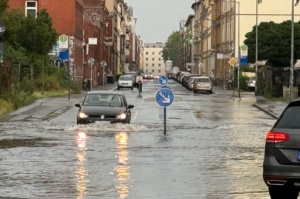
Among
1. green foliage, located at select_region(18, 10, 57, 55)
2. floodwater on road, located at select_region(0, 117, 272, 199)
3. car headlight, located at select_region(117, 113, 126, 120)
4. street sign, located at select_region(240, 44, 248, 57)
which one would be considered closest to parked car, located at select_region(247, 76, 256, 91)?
street sign, located at select_region(240, 44, 248, 57)

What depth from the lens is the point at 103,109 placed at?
1177 inches

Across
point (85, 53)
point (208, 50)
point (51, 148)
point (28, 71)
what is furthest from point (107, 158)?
point (208, 50)

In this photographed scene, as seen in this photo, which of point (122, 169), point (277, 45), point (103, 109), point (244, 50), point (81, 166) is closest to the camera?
point (122, 169)

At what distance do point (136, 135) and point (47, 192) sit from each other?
13.3m

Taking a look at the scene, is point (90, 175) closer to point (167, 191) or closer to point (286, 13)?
point (167, 191)

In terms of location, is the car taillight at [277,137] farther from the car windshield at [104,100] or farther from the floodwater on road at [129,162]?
the car windshield at [104,100]

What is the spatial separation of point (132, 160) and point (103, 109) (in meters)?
10.5

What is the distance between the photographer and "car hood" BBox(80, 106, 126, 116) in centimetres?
2966

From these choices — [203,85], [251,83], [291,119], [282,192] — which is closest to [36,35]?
[203,85]

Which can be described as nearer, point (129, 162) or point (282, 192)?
point (282, 192)

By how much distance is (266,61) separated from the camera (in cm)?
8119

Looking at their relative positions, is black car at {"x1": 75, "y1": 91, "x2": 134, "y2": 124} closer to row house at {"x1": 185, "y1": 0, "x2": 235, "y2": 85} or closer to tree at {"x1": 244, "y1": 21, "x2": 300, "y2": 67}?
tree at {"x1": 244, "y1": 21, "x2": 300, "y2": 67}

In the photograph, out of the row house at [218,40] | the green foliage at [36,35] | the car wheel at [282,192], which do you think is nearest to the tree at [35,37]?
the green foliage at [36,35]

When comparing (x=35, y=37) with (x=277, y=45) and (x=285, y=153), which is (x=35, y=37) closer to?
(x=277, y=45)
